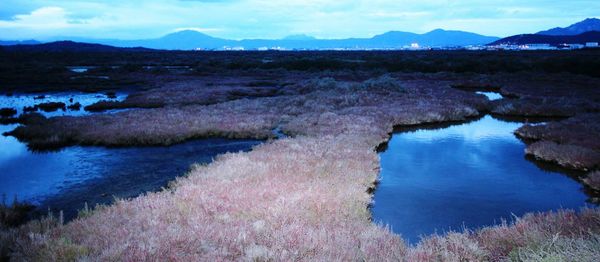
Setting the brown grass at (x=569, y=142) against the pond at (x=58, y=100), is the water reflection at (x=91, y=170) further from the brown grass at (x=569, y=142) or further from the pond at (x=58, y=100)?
the brown grass at (x=569, y=142)

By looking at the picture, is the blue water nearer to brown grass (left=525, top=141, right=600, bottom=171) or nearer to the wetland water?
brown grass (left=525, top=141, right=600, bottom=171)

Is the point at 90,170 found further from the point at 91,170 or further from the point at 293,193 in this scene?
the point at 293,193

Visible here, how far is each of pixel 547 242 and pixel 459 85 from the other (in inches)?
1658

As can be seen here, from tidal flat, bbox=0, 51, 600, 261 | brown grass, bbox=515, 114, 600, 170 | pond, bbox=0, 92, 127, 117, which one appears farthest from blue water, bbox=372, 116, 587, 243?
pond, bbox=0, 92, 127, 117

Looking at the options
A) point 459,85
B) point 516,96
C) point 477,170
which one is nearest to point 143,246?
point 477,170

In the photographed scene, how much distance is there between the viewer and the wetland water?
11.2 meters

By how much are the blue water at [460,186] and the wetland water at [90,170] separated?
6.60 meters

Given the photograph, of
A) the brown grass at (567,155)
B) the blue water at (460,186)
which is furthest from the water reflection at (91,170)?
the brown grass at (567,155)

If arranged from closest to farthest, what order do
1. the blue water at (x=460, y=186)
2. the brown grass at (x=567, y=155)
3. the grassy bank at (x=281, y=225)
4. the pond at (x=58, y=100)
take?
the grassy bank at (x=281, y=225) < the blue water at (x=460, y=186) < the brown grass at (x=567, y=155) < the pond at (x=58, y=100)

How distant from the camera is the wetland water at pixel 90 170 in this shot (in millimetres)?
11203

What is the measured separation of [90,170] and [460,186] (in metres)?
12.3

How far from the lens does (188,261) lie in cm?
572

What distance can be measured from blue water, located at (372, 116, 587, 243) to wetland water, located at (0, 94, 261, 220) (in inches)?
260

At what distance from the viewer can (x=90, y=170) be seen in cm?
1371
